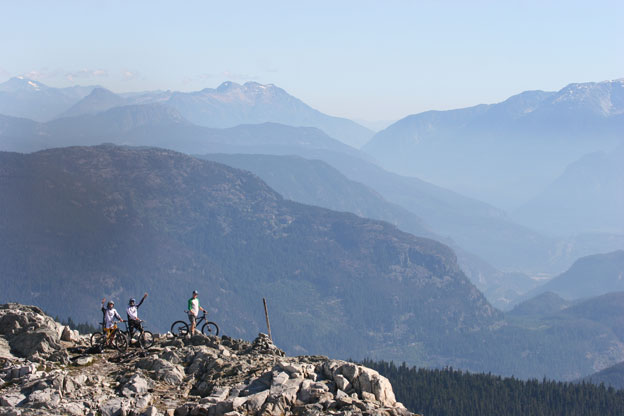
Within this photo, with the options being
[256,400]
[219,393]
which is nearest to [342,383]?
[256,400]

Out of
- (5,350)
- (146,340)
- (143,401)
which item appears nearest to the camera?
(143,401)

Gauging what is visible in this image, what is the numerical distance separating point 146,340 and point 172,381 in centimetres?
1546

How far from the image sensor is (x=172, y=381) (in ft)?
228

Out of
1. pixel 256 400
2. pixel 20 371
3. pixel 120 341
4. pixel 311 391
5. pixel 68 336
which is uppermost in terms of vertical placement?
pixel 311 391

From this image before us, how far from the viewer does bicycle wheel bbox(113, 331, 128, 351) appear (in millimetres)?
78300

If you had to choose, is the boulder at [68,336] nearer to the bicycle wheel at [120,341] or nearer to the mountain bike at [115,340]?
the mountain bike at [115,340]

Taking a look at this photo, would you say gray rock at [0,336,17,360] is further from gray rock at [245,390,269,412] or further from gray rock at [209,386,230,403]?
gray rock at [245,390,269,412]

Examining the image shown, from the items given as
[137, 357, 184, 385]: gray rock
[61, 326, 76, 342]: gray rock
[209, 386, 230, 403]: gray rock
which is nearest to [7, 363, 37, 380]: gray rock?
[137, 357, 184, 385]: gray rock

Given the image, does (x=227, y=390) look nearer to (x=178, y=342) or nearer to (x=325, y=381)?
(x=325, y=381)

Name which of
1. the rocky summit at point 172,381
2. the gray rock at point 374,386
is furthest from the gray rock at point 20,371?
the gray rock at point 374,386

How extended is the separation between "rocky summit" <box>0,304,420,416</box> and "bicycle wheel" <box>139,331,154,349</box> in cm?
114

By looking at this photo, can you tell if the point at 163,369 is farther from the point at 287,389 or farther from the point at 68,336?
the point at 68,336

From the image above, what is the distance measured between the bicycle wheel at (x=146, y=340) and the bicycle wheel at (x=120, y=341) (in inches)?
66.0

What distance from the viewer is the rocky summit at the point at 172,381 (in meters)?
62.0
